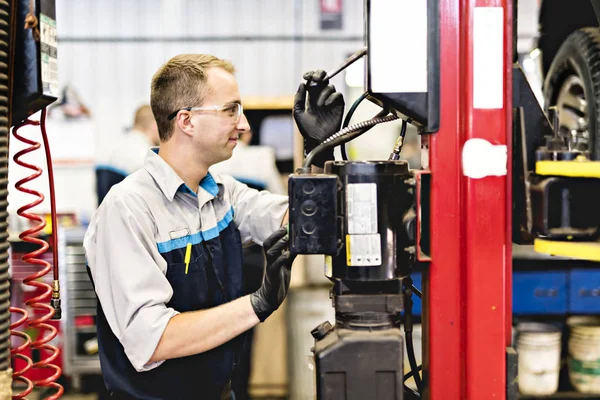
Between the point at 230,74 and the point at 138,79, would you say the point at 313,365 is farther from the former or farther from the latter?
the point at 138,79

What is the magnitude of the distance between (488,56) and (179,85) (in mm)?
1009

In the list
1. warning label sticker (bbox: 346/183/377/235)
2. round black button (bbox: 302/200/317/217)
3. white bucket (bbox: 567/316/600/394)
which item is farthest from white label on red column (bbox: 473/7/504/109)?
white bucket (bbox: 567/316/600/394)

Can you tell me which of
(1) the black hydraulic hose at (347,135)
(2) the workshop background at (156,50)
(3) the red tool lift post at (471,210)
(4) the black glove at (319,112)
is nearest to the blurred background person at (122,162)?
(2) the workshop background at (156,50)

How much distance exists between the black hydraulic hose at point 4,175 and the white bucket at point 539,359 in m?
3.03

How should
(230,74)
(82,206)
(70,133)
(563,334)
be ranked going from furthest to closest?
(82,206) → (70,133) → (563,334) → (230,74)

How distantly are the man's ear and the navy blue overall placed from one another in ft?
1.11

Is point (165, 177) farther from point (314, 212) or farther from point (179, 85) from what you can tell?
point (314, 212)

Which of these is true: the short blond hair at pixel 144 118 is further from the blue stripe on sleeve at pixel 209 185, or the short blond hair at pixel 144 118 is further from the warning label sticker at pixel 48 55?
the warning label sticker at pixel 48 55

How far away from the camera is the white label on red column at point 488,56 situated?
125 centimetres

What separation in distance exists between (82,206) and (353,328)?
5619 millimetres

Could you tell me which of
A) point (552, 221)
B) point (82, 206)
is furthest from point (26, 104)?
point (82, 206)

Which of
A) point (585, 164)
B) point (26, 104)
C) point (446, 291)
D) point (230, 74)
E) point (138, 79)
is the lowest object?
point (446, 291)

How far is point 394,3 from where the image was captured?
1.25 metres

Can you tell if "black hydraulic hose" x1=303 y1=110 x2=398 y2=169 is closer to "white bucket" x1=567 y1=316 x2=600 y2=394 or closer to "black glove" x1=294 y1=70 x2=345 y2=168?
"black glove" x1=294 y1=70 x2=345 y2=168
